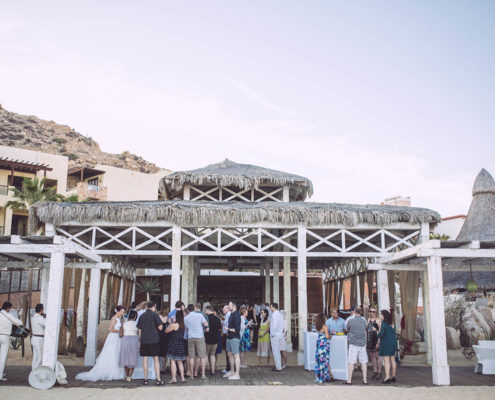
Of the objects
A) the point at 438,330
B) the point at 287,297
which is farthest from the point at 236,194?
the point at 438,330

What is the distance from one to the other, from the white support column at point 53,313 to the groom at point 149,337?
1.50 meters

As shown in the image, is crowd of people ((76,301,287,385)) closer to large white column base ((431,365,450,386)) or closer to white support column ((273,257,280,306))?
large white column base ((431,365,450,386))

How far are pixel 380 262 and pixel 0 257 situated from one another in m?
9.48

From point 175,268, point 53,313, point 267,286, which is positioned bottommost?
point 53,313

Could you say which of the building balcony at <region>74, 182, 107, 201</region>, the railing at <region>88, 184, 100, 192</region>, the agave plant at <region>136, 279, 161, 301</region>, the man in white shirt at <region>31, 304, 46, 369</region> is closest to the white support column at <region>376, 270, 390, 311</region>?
the man in white shirt at <region>31, 304, 46, 369</region>

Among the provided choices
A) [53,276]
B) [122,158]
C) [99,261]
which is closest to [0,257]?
[99,261]

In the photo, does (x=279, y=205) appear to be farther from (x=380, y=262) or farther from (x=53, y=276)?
(x=53, y=276)

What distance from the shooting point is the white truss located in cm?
1606

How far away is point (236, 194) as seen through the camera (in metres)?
16.0

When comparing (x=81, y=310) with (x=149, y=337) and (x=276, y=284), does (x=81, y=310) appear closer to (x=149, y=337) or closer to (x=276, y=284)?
(x=149, y=337)

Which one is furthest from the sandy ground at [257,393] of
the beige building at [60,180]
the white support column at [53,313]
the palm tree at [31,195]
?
the beige building at [60,180]

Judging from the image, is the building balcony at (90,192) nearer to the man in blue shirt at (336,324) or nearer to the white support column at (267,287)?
the white support column at (267,287)

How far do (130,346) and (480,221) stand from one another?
16206 millimetres

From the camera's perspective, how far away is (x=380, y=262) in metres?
11.5
